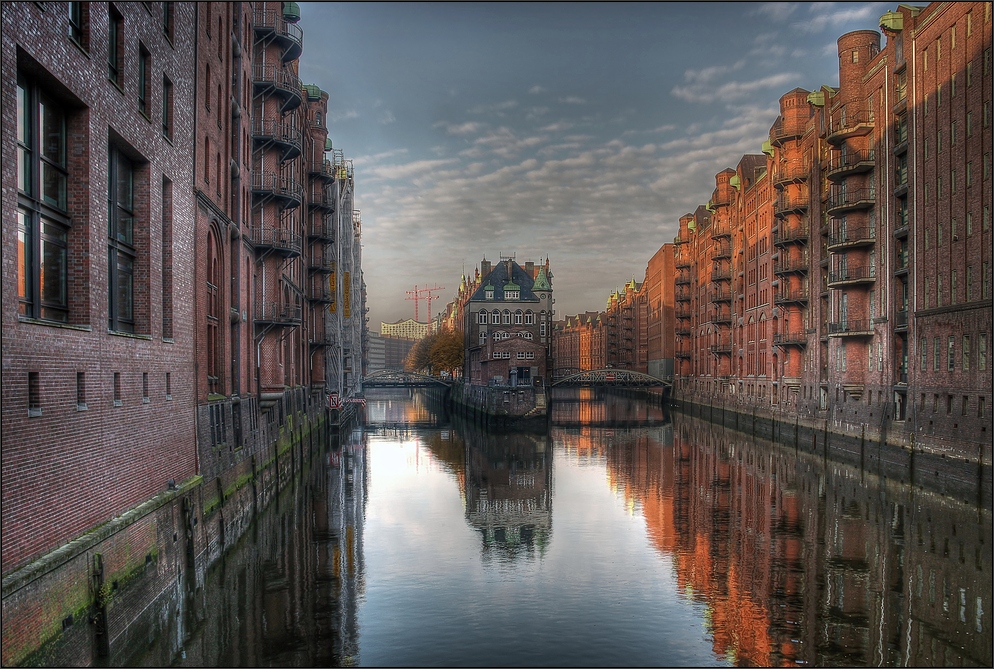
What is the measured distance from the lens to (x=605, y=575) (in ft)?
67.7

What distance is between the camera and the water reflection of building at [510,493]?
25.1 m

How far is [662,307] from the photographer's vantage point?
109500 millimetres

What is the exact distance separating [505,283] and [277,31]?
64.0 m

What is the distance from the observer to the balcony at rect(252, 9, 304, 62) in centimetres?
3734

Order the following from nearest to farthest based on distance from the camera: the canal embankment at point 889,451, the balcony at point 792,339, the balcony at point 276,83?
1. the canal embankment at point 889,451
2. the balcony at point 276,83
3. the balcony at point 792,339

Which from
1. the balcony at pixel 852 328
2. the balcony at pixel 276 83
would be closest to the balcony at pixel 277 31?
the balcony at pixel 276 83

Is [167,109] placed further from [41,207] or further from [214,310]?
[214,310]

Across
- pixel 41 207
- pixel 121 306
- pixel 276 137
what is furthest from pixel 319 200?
pixel 41 207

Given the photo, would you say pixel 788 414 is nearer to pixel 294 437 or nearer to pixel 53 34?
pixel 294 437

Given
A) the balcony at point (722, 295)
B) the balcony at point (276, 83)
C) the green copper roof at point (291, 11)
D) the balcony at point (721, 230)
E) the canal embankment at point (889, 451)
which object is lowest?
the canal embankment at point (889, 451)

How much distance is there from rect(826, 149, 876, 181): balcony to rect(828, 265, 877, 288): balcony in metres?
4.95

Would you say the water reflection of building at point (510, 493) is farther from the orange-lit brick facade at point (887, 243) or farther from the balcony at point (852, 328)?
the balcony at point (852, 328)

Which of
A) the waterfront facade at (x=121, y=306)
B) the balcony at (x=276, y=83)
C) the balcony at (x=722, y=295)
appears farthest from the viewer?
the balcony at (x=722, y=295)

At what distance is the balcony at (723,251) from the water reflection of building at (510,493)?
28.6 metres
